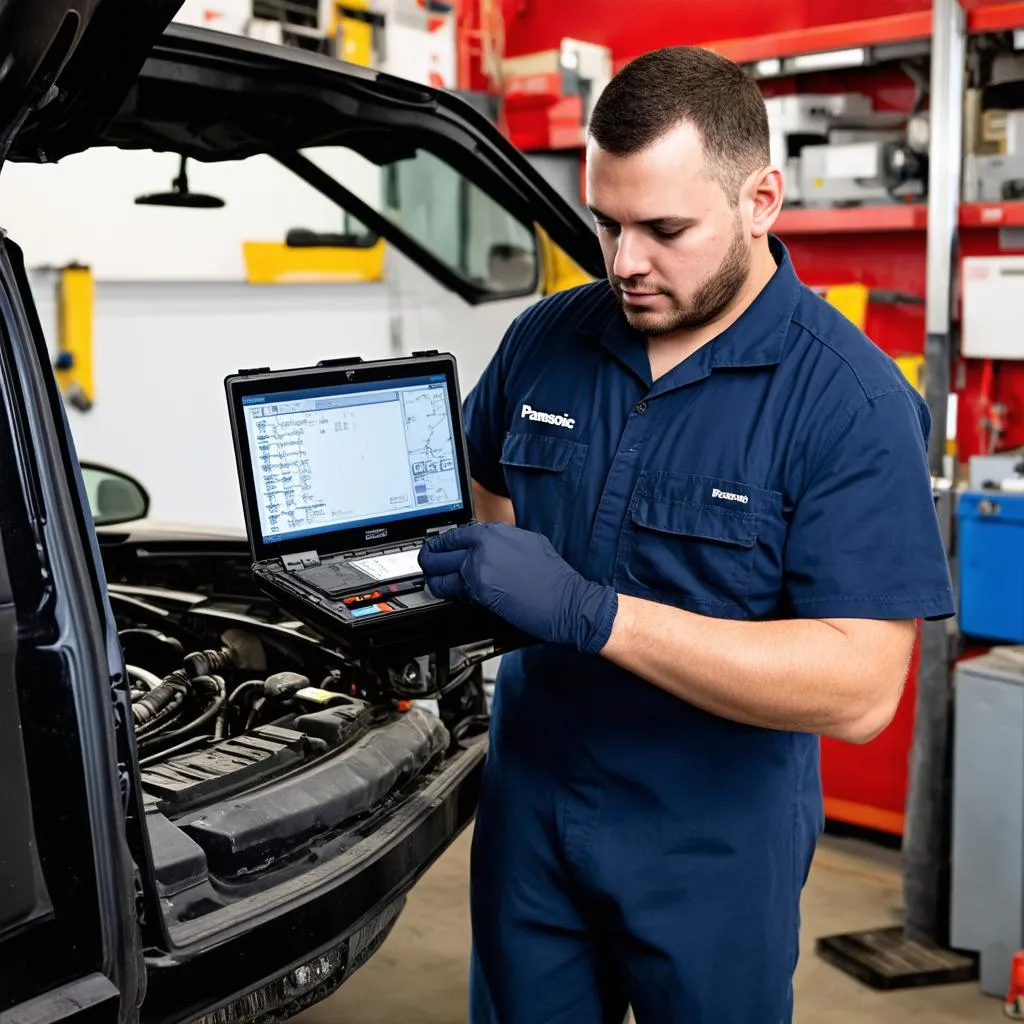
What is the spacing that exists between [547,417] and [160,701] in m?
0.98

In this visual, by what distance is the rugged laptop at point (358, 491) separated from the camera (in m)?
1.65

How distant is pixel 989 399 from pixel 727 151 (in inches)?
98.4

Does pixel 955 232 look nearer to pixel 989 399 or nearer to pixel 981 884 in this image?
pixel 989 399

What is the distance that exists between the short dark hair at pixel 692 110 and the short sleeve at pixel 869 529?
322 mm

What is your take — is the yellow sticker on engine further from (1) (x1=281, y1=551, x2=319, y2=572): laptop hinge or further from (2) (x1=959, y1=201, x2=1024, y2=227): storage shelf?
(2) (x1=959, y1=201, x2=1024, y2=227): storage shelf

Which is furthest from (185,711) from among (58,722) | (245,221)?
(245,221)

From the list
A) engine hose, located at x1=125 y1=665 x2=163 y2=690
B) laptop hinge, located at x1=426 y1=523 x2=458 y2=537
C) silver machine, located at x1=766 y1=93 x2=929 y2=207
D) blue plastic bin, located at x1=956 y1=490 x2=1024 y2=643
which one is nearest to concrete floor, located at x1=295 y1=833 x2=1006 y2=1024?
blue plastic bin, located at x1=956 y1=490 x2=1024 y2=643

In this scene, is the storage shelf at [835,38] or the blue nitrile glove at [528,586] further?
the storage shelf at [835,38]

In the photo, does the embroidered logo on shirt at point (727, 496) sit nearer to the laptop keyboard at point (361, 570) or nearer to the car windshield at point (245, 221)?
the laptop keyboard at point (361, 570)

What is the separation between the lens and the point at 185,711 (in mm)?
2463

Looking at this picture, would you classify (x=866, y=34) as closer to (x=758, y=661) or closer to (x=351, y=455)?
(x=351, y=455)

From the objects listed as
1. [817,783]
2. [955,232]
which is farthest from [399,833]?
[955,232]

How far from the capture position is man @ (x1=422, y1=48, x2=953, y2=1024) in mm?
1556

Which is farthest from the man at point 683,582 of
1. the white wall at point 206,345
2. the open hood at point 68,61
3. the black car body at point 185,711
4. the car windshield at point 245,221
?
the white wall at point 206,345
